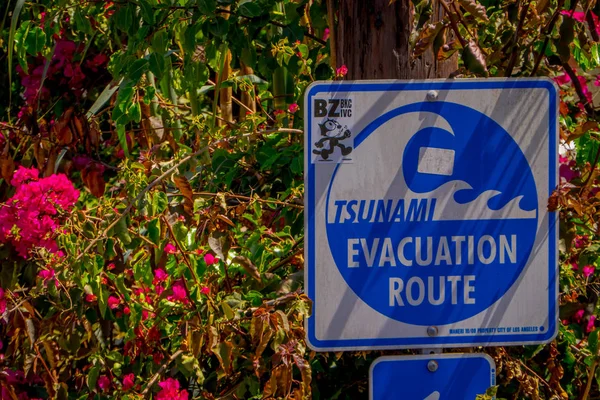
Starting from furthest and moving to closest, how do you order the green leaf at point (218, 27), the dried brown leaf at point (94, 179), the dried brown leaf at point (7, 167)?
the dried brown leaf at point (7, 167) < the dried brown leaf at point (94, 179) < the green leaf at point (218, 27)

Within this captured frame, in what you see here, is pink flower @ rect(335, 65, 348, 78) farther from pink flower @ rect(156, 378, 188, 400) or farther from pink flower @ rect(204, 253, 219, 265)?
pink flower @ rect(156, 378, 188, 400)

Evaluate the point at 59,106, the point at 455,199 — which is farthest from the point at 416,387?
the point at 59,106

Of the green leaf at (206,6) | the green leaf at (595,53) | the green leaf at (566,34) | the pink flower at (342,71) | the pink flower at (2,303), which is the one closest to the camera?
the green leaf at (566,34)

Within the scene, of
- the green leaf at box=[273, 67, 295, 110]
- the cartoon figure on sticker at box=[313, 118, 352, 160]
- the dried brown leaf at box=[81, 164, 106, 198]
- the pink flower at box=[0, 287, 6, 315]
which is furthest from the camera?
the green leaf at box=[273, 67, 295, 110]

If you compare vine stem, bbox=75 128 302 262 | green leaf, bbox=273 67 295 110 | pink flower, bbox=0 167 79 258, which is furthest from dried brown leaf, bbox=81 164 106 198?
green leaf, bbox=273 67 295 110

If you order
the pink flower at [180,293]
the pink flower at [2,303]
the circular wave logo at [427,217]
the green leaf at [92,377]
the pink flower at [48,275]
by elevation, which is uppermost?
the circular wave logo at [427,217]

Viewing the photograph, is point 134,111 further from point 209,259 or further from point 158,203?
point 209,259

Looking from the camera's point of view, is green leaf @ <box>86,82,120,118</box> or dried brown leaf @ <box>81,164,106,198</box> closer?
dried brown leaf @ <box>81,164,106,198</box>

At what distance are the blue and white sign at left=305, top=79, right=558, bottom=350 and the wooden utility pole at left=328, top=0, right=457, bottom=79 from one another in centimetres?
42

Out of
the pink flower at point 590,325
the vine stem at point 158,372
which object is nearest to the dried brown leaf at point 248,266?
the vine stem at point 158,372

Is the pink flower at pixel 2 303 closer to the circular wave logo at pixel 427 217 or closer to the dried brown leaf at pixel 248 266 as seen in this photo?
the dried brown leaf at pixel 248 266

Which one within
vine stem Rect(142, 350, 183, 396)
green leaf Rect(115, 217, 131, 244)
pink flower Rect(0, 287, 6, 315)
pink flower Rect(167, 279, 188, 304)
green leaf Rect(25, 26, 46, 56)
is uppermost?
green leaf Rect(25, 26, 46, 56)

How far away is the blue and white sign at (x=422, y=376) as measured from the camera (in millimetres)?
1702

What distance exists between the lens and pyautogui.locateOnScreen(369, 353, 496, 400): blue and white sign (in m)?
1.70
